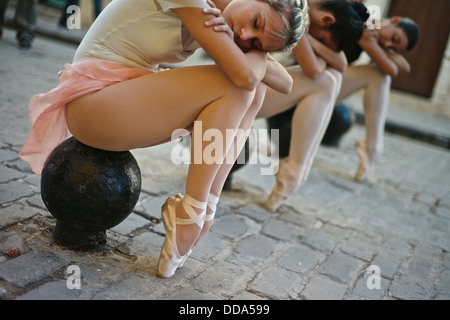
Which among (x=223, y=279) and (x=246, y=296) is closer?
(x=246, y=296)

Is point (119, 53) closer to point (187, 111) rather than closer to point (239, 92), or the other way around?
point (187, 111)

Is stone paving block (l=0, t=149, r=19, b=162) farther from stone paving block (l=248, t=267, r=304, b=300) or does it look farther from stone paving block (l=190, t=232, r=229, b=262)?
stone paving block (l=248, t=267, r=304, b=300)

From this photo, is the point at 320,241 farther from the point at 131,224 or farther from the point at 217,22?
the point at 217,22

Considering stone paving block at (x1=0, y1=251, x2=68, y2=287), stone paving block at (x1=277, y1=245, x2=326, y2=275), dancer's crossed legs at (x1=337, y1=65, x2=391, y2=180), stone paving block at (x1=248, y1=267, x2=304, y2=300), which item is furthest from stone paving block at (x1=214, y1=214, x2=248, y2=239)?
dancer's crossed legs at (x1=337, y1=65, x2=391, y2=180)

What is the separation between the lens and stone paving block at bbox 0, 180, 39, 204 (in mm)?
2510

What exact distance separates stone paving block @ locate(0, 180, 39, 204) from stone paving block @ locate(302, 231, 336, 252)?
1.62 metres

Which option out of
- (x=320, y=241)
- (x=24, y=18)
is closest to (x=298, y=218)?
(x=320, y=241)

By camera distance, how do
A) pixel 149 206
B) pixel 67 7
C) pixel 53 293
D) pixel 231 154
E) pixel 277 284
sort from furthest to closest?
pixel 67 7 < pixel 149 206 < pixel 277 284 < pixel 231 154 < pixel 53 293

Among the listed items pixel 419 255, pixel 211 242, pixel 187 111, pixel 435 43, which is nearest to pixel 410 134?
pixel 435 43

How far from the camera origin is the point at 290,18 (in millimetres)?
1984

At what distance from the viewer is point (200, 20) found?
1885mm

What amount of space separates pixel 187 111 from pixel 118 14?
50 cm

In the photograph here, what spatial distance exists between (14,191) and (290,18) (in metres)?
1.69

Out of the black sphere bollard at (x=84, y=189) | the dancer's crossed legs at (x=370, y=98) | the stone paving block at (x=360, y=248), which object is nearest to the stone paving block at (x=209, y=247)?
the black sphere bollard at (x=84, y=189)
